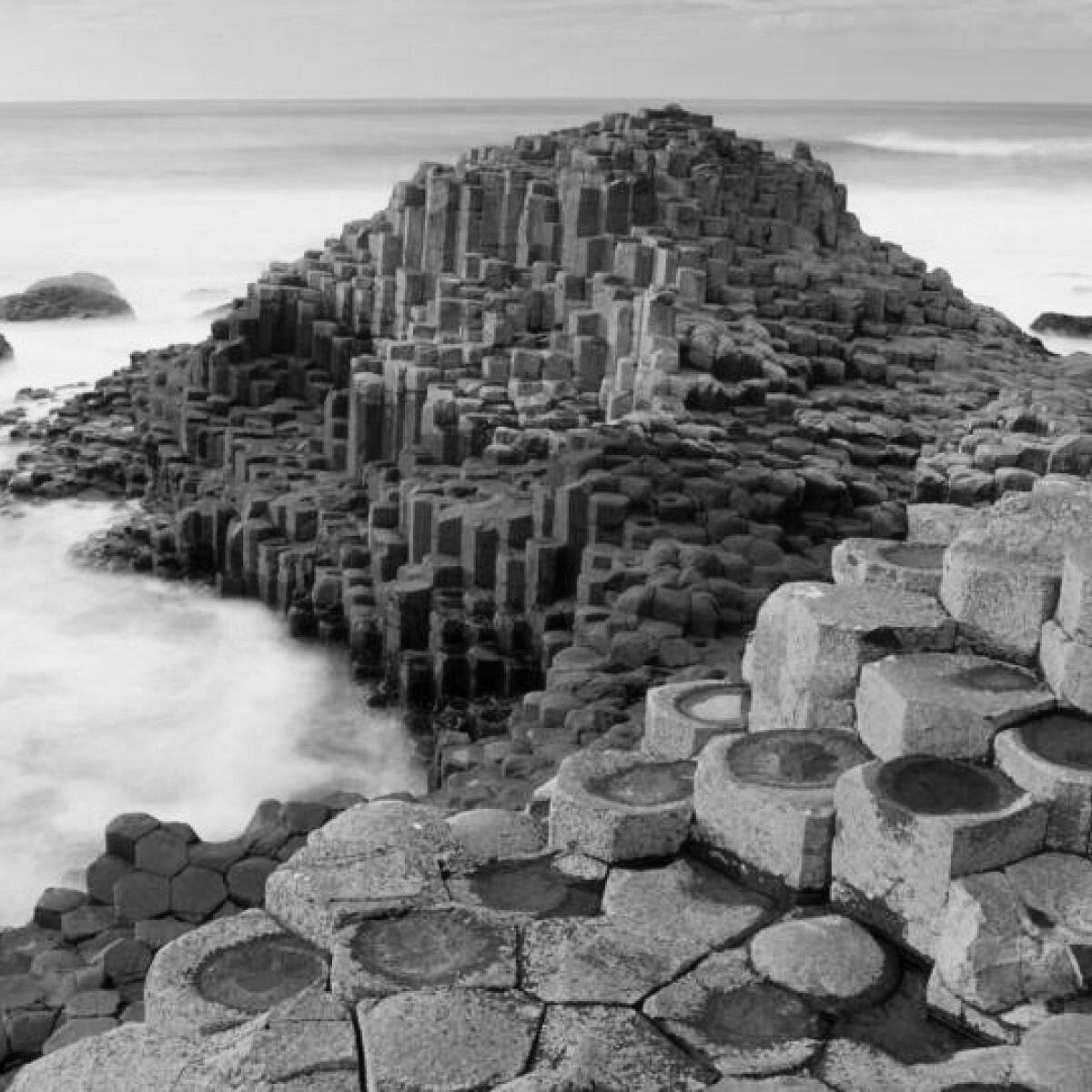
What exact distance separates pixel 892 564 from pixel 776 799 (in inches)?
41.7

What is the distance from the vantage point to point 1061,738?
12.7 feet

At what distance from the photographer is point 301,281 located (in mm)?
17031

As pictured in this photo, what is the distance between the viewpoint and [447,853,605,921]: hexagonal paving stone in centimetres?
382

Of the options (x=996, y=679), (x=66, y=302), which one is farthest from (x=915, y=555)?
(x=66, y=302)

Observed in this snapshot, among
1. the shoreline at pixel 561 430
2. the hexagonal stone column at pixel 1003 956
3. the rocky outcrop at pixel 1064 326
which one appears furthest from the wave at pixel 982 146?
the hexagonal stone column at pixel 1003 956

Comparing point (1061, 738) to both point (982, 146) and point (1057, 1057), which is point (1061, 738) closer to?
point (1057, 1057)

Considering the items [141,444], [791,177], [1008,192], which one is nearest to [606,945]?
[141,444]

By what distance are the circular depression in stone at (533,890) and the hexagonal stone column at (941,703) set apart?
0.83m

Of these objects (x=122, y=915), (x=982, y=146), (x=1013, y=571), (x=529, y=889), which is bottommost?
(x=982, y=146)

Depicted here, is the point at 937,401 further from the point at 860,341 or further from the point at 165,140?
the point at 165,140

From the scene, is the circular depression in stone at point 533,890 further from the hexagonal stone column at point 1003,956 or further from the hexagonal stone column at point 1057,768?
the hexagonal stone column at point 1057,768

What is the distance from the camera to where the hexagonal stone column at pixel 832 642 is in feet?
13.9

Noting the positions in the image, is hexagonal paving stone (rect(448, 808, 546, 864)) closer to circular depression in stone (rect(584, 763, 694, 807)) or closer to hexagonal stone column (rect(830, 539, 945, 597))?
circular depression in stone (rect(584, 763, 694, 807))

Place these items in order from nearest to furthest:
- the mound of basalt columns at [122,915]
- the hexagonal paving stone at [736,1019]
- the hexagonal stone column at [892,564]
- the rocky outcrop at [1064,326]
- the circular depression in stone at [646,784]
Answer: the hexagonal paving stone at [736,1019]
the circular depression in stone at [646,784]
the hexagonal stone column at [892,564]
the mound of basalt columns at [122,915]
the rocky outcrop at [1064,326]
